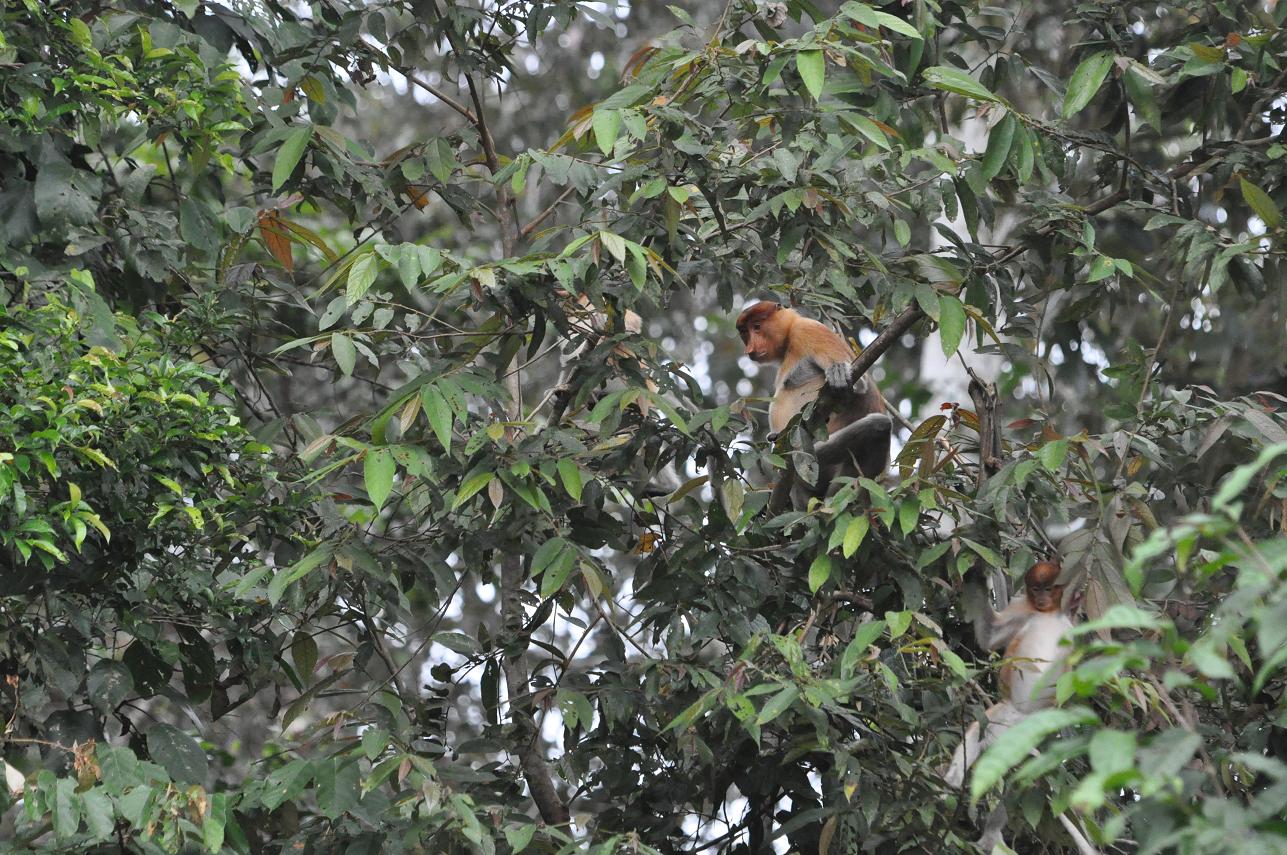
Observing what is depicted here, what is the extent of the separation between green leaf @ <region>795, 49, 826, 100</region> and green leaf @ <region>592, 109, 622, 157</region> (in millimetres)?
466

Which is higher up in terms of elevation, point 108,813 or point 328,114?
point 328,114

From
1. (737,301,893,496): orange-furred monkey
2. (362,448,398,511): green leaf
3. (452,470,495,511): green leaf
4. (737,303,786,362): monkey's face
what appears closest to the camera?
(362,448,398,511): green leaf

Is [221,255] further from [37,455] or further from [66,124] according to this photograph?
[37,455]

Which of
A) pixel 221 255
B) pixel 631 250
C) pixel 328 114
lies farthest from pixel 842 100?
pixel 221 255

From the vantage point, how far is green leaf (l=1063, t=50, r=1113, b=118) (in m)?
3.68

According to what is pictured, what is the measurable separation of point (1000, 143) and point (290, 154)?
6.63 ft

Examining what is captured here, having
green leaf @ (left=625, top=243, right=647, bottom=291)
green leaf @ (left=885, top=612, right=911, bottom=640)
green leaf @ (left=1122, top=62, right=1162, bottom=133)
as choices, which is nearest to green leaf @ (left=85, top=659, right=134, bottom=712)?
green leaf @ (left=625, top=243, right=647, bottom=291)

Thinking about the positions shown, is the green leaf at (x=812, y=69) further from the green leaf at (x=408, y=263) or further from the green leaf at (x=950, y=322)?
the green leaf at (x=408, y=263)

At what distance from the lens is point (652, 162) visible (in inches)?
151

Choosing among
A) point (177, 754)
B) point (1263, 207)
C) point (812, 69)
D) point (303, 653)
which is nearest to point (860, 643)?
point (812, 69)

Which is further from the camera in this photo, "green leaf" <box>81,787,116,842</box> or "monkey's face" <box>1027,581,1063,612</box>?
"monkey's face" <box>1027,581,1063,612</box>

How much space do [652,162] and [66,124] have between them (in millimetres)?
2027

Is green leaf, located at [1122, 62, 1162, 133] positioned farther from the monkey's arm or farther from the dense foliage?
the monkey's arm

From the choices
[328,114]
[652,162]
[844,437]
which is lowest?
[844,437]
